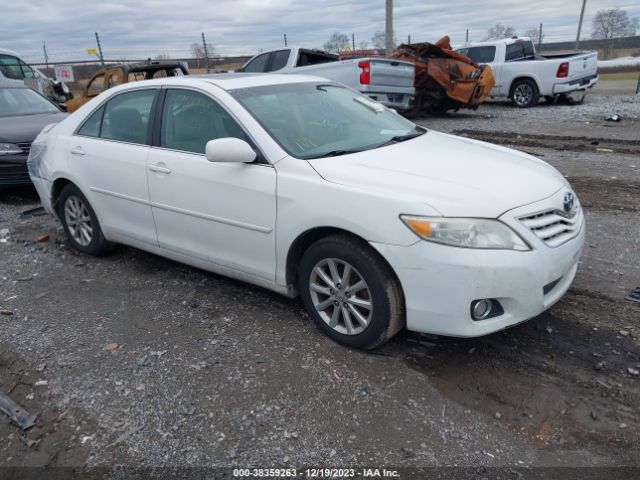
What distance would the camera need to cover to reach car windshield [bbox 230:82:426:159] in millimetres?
3705

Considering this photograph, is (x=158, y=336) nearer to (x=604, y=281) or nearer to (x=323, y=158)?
(x=323, y=158)

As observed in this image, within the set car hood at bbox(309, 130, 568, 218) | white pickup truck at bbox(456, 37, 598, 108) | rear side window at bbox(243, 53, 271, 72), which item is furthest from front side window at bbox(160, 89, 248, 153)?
white pickup truck at bbox(456, 37, 598, 108)

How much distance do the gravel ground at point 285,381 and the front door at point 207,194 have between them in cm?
48

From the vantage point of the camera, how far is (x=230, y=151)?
3.51 metres

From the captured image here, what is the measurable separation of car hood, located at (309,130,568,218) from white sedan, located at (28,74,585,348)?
1 cm

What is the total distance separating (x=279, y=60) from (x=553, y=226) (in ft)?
33.8

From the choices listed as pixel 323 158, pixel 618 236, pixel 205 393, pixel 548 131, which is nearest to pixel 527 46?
pixel 548 131

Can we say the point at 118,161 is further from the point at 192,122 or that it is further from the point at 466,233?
the point at 466,233

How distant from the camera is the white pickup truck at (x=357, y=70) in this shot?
37.8 ft

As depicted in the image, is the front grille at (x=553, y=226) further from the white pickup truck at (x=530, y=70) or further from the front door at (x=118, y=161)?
the white pickup truck at (x=530, y=70)

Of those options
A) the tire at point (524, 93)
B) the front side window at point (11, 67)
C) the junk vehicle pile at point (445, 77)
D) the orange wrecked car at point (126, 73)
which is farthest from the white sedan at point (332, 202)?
the front side window at point (11, 67)

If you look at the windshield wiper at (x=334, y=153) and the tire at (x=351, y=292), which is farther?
the windshield wiper at (x=334, y=153)

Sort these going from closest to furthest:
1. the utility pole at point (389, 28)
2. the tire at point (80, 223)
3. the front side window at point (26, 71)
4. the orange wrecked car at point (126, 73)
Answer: the tire at point (80, 223) < the orange wrecked car at point (126, 73) < the front side window at point (26, 71) < the utility pole at point (389, 28)

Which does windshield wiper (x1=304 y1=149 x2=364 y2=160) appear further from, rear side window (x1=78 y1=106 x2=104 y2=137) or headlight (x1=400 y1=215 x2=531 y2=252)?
rear side window (x1=78 y1=106 x2=104 y2=137)
